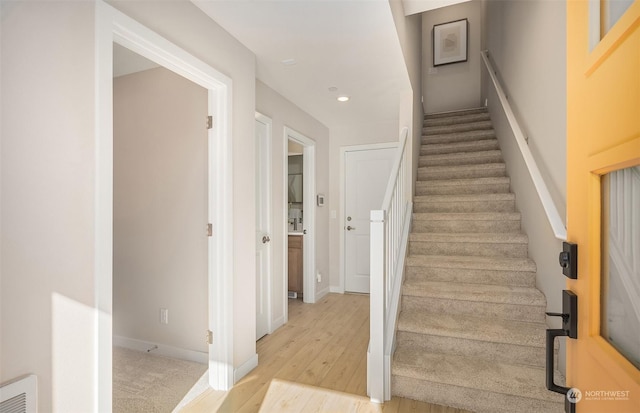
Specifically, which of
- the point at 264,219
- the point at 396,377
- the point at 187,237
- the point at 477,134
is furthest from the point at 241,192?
the point at 477,134

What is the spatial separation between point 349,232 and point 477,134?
83.1 inches

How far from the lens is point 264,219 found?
309cm

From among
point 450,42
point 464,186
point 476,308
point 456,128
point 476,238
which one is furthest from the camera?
point 450,42

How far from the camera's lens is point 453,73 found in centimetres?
529

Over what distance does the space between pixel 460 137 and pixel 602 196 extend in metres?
3.75

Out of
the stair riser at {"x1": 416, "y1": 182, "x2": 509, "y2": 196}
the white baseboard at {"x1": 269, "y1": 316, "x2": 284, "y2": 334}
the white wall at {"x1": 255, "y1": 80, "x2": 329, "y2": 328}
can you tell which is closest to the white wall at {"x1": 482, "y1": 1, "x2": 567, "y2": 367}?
the stair riser at {"x1": 416, "y1": 182, "x2": 509, "y2": 196}

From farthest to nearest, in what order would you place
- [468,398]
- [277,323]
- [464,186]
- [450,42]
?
[450,42], [464,186], [277,323], [468,398]

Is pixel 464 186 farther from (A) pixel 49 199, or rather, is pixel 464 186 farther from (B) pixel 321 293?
(A) pixel 49 199

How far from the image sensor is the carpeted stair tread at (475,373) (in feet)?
5.68

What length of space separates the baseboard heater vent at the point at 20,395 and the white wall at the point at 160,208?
1.32 metres

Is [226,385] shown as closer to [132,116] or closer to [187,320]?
[187,320]

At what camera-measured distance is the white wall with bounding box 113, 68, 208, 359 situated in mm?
2420

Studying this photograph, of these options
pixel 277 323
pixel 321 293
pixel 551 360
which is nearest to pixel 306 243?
pixel 321 293

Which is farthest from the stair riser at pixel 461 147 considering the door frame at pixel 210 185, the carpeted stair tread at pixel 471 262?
the door frame at pixel 210 185
